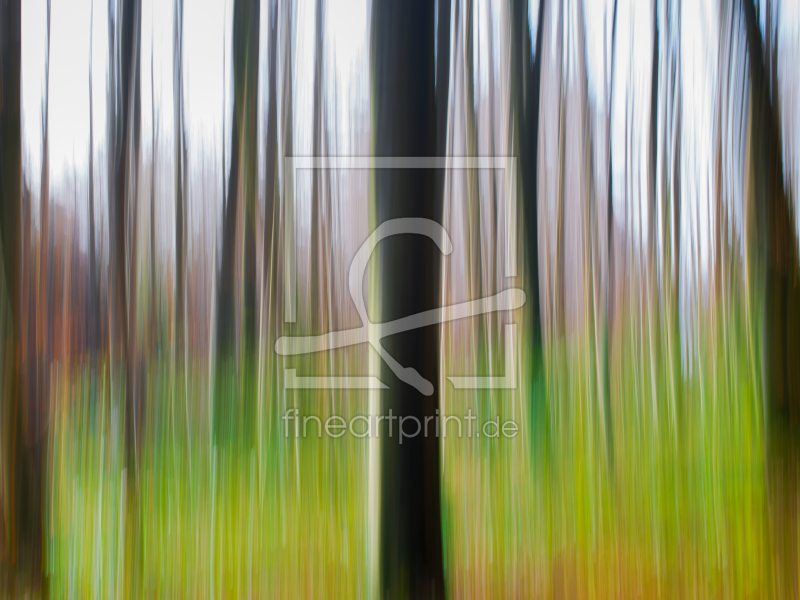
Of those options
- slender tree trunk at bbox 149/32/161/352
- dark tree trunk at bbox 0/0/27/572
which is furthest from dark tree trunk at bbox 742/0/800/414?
dark tree trunk at bbox 0/0/27/572

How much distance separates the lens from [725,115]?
0.76m

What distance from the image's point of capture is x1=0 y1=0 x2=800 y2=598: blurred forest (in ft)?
2.49

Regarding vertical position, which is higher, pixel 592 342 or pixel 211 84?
pixel 211 84

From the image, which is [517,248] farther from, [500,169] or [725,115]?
[725,115]

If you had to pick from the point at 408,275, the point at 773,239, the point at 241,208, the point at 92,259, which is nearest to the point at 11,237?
the point at 92,259

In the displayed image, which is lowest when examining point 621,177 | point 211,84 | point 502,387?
point 502,387

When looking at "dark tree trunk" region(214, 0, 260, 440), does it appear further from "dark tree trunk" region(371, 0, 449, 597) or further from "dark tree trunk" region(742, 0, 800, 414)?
"dark tree trunk" region(742, 0, 800, 414)

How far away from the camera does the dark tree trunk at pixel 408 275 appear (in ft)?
2.48

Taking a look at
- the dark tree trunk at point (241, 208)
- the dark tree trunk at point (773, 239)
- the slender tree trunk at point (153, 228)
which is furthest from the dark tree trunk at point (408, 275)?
the dark tree trunk at point (773, 239)

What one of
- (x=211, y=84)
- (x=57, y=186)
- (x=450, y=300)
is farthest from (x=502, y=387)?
(x=57, y=186)

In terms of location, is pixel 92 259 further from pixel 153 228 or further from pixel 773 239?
pixel 773 239

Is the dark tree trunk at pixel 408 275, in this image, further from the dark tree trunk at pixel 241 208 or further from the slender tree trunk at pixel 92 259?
the slender tree trunk at pixel 92 259

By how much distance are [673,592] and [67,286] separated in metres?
1.03

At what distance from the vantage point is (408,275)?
2.50 feet
